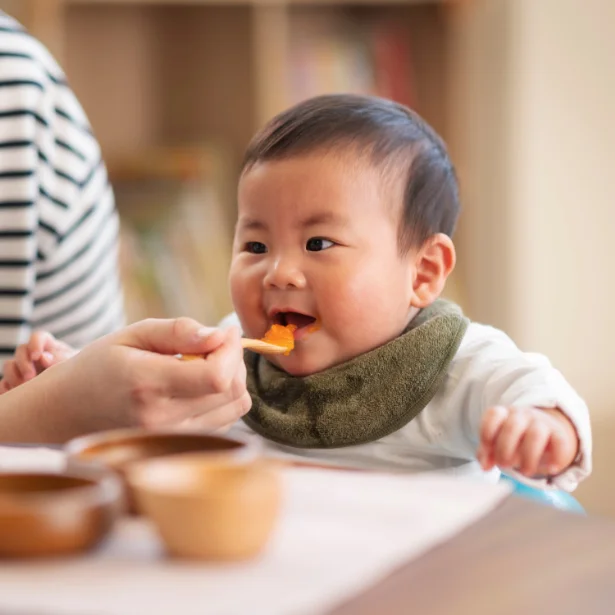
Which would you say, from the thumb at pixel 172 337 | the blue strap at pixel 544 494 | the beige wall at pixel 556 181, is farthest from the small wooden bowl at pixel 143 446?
the beige wall at pixel 556 181

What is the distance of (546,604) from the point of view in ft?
1.87

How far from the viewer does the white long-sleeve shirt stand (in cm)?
114

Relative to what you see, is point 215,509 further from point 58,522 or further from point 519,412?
point 519,412

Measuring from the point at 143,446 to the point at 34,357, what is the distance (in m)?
0.63

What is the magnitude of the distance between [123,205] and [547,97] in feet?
4.89

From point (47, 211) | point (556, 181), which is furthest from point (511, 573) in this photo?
point (556, 181)

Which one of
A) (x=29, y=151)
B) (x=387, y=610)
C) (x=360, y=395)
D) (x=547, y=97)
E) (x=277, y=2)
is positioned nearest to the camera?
(x=387, y=610)

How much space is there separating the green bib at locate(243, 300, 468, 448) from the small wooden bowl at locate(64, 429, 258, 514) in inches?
20.5

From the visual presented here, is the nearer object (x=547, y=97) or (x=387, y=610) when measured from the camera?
(x=387, y=610)

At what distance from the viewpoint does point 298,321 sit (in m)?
1.27

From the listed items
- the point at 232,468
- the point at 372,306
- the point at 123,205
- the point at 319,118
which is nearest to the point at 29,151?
the point at 319,118

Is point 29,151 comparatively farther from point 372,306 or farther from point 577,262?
point 577,262

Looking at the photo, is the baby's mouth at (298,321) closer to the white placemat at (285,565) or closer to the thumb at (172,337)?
the thumb at (172,337)

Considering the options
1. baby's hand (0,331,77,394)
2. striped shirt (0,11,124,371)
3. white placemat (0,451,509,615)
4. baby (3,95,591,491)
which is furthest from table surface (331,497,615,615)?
striped shirt (0,11,124,371)
